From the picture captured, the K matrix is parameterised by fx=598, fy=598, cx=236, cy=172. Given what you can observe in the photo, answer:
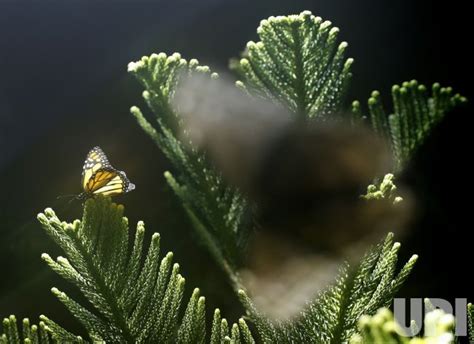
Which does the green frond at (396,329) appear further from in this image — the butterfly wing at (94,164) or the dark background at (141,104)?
the dark background at (141,104)

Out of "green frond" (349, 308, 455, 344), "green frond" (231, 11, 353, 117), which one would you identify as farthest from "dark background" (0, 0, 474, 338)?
"green frond" (349, 308, 455, 344)

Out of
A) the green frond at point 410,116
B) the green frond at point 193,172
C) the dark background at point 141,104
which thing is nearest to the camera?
the green frond at point 193,172

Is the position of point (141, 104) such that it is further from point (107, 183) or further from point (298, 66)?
point (298, 66)

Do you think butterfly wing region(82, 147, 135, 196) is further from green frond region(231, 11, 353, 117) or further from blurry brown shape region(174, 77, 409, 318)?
green frond region(231, 11, 353, 117)

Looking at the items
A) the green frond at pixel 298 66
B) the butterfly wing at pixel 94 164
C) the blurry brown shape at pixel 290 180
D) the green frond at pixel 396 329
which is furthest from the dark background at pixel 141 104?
the green frond at pixel 396 329

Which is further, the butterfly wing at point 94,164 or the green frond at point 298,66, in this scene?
the butterfly wing at point 94,164

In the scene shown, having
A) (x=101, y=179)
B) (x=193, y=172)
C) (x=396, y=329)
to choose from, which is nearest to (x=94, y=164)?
(x=101, y=179)
